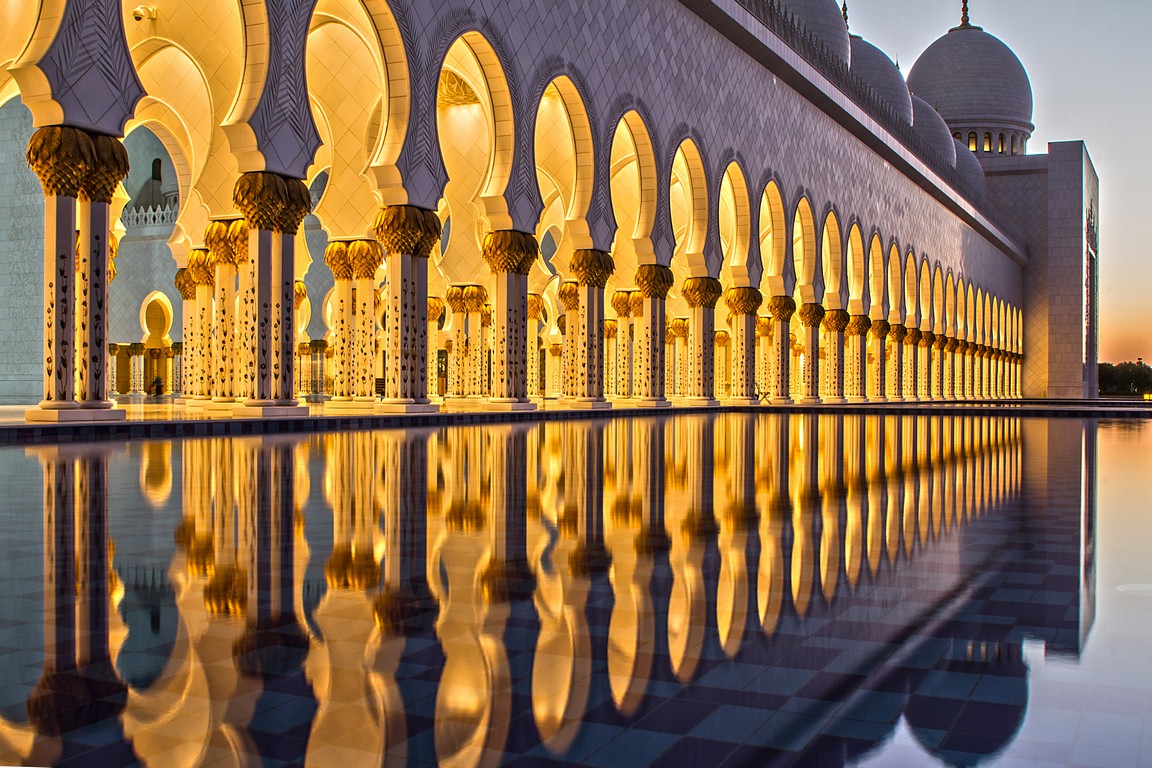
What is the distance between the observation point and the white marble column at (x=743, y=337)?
16.2 m

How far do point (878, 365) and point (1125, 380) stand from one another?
3722 cm

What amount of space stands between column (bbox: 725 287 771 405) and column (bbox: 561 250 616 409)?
12.1 feet

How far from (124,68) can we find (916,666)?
6.72m

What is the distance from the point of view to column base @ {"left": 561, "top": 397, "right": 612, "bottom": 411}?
12562 mm

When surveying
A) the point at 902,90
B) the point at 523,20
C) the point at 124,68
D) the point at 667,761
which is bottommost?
the point at 667,761

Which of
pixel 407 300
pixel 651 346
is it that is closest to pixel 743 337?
pixel 651 346

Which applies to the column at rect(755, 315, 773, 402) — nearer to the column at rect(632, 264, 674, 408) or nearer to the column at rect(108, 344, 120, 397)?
the column at rect(632, 264, 674, 408)

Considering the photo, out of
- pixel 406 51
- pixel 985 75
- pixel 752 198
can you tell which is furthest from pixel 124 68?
pixel 985 75

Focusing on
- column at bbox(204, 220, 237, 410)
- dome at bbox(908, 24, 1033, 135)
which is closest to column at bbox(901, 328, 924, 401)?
dome at bbox(908, 24, 1033, 135)

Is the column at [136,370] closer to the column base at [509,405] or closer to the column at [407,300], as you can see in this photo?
the column base at [509,405]

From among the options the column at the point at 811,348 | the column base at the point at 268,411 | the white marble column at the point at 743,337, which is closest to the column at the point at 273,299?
the column base at the point at 268,411

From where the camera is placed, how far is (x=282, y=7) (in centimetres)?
818

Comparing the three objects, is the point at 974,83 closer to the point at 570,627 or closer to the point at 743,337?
the point at 743,337

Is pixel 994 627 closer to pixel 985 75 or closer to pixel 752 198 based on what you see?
pixel 752 198
